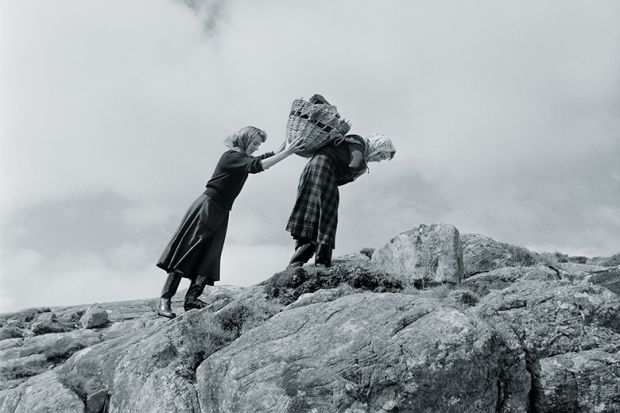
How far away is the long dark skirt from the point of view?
9.68 m

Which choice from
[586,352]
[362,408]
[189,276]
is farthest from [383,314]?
[189,276]

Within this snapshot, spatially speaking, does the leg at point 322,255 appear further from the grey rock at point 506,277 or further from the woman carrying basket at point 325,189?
the grey rock at point 506,277

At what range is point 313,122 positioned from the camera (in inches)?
386

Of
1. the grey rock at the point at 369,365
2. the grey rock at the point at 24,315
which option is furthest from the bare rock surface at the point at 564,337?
the grey rock at the point at 24,315

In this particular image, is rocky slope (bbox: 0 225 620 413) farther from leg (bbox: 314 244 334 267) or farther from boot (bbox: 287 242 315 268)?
boot (bbox: 287 242 315 268)

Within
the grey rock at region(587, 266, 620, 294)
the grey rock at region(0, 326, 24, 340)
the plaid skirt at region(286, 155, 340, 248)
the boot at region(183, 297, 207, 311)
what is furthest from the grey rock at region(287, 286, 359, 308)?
the grey rock at region(0, 326, 24, 340)

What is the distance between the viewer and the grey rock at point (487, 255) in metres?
15.3

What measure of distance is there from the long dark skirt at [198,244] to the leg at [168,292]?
0.14 meters

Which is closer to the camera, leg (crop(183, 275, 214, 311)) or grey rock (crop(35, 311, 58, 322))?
leg (crop(183, 275, 214, 311))

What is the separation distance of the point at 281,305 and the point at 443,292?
2.46 m

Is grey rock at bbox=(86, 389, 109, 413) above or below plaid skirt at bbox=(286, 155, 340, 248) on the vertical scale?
below

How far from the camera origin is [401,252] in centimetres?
1171

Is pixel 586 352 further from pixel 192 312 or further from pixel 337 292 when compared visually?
pixel 192 312

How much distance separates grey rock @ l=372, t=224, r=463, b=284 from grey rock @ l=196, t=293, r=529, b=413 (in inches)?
163
